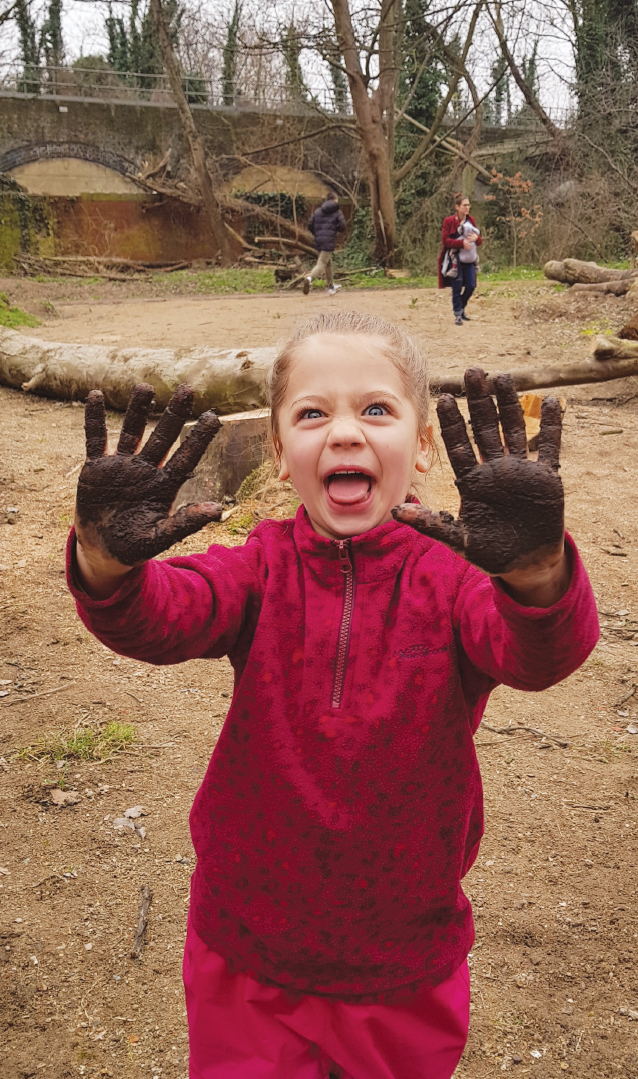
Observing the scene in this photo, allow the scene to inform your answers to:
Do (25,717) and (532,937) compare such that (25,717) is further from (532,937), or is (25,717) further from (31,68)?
(31,68)

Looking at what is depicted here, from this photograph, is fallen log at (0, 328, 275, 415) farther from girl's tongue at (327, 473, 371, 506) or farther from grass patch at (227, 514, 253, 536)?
girl's tongue at (327, 473, 371, 506)

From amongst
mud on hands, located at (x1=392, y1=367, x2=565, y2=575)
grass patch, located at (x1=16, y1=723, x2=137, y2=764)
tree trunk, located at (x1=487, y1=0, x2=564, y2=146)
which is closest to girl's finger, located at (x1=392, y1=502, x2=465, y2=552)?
mud on hands, located at (x1=392, y1=367, x2=565, y2=575)

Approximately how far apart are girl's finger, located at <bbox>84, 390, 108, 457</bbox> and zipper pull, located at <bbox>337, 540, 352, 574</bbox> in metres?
0.38

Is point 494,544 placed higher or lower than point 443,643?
higher

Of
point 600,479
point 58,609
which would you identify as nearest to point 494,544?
point 58,609

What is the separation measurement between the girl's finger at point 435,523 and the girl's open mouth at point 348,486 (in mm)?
241

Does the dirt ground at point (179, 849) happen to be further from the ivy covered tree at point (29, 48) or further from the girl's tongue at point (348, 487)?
the ivy covered tree at point (29, 48)

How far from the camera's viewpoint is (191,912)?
1.38 metres

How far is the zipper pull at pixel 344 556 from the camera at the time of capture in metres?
1.30

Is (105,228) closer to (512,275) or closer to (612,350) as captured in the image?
(512,275)

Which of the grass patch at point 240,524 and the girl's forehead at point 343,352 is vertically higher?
the girl's forehead at point 343,352

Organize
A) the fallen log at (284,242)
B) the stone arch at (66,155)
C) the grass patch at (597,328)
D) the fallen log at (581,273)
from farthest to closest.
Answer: the fallen log at (284,242), the stone arch at (66,155), the fallen log at (581,273), the grass patch at (597,328)

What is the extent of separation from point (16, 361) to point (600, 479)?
5192mm

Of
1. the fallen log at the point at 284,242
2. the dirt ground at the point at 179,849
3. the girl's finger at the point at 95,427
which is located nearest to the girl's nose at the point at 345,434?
the girl's finger at the point at 95,427
